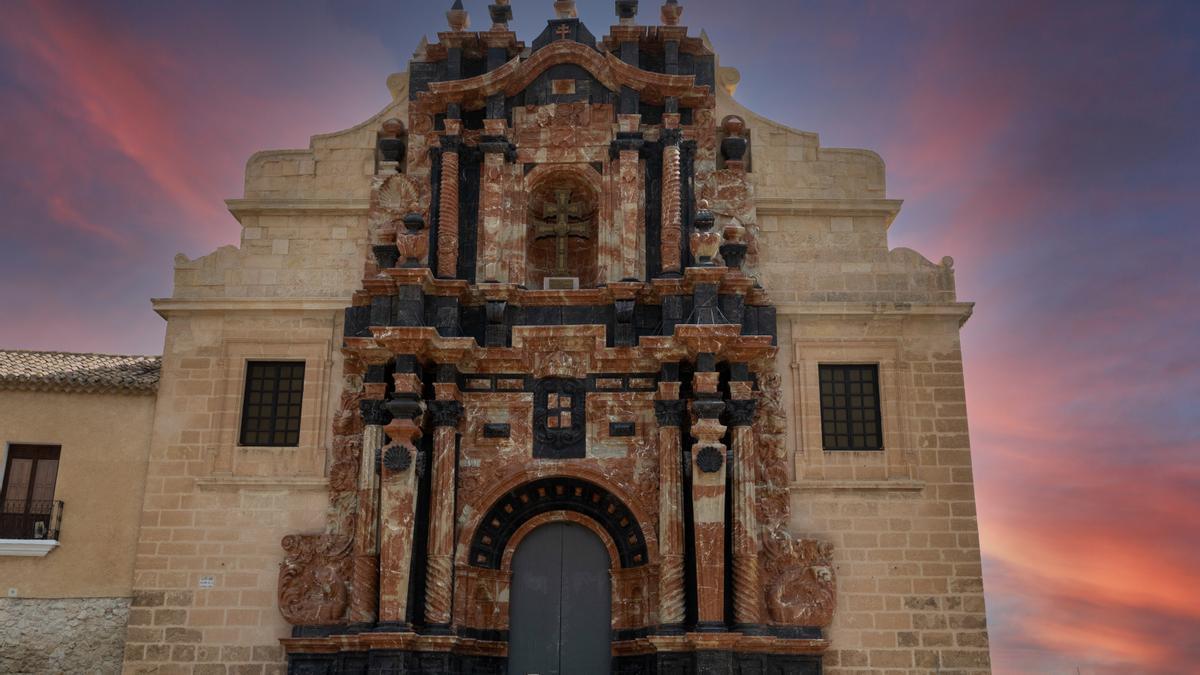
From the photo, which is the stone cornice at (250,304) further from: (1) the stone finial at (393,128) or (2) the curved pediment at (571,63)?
(2) the curved pediment at (571,63)

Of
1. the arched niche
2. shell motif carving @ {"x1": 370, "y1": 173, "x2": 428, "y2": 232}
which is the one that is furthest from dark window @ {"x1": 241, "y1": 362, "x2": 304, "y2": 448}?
the arched niche

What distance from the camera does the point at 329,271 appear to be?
2019 centimetres

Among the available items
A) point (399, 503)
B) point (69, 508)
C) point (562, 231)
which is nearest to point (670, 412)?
point (562, 231)

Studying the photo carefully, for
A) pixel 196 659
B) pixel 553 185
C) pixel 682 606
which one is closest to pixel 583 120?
pixel 553 185

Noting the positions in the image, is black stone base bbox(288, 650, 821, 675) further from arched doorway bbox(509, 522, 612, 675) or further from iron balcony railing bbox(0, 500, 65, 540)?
iron balcony railing bbox(0, 500, 65, 540)

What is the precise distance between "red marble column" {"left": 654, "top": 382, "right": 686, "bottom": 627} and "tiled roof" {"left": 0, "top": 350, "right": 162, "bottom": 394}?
8.50 m

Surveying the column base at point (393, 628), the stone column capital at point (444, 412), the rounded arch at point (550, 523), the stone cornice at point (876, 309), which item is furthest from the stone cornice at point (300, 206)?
the stone cornice at point (876, 309)

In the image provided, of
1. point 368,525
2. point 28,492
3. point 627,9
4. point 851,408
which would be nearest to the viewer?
point 368,525

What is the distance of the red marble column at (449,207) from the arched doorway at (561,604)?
4.58 m

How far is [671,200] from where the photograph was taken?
1945 cm

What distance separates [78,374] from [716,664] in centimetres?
1145

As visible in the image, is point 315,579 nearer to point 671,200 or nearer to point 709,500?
point 709,500

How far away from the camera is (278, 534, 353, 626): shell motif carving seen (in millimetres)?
18094

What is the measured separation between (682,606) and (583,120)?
27.6ft
